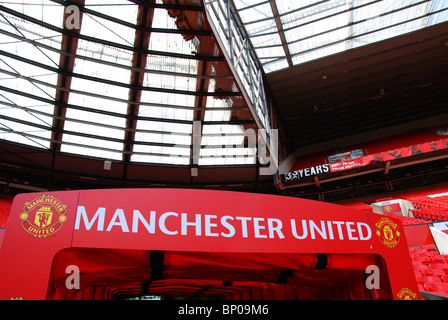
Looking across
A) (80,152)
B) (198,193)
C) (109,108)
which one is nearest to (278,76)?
(109,108)

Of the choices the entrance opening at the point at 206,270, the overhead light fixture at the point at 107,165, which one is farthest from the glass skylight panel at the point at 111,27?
the entrance opening at the point at 206,270

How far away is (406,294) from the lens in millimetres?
3885

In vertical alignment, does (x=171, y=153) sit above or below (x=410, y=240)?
above

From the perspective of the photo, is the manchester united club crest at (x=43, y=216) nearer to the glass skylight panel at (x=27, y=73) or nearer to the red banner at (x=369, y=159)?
the glass skylight panel at (x=27, y=73)

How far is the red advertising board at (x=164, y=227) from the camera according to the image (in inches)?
109

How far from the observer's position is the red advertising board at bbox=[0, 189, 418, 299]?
2.78 metres

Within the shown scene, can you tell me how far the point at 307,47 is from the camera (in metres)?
19.6

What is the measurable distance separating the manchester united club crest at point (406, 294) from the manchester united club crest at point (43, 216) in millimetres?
3831

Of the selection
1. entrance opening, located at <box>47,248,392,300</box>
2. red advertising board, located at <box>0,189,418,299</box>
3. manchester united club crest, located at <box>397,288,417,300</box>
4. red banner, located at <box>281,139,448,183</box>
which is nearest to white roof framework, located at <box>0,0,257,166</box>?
red banner, located at <box>281,139,448,183</box>

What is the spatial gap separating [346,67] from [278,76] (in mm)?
4454

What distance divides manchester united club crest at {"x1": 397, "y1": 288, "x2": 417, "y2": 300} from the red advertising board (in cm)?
2

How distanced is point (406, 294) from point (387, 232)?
741mm

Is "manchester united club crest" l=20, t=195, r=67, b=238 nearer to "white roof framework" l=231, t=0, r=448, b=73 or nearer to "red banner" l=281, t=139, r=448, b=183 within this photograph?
"white roof framework" l=231, t=0, r=448, b=73

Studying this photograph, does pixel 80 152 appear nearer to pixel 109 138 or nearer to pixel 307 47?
pixel 109 138
